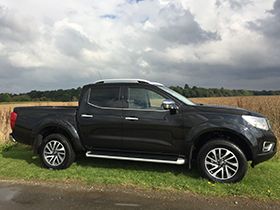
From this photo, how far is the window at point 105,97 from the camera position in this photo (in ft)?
17.1

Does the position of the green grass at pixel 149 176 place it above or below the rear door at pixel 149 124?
below

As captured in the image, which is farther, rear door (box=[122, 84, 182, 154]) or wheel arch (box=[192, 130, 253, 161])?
rear door (box=[122, 84, 182, 154])

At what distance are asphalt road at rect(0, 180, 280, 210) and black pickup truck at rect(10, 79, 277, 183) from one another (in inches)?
28.2

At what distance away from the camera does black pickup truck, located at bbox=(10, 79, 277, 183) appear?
4.46 metres

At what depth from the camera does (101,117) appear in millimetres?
5164

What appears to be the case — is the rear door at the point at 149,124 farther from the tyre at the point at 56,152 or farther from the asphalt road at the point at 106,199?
the tyre at the point at 56,152

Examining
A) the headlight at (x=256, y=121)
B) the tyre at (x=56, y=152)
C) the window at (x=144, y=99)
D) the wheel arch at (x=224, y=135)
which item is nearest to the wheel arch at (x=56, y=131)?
the tyre at (x=56, y=152)

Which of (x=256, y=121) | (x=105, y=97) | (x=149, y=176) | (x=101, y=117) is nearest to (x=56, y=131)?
(x=101, y=117)

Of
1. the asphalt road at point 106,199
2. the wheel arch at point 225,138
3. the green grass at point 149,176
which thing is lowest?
the asphalt road at point 106,199

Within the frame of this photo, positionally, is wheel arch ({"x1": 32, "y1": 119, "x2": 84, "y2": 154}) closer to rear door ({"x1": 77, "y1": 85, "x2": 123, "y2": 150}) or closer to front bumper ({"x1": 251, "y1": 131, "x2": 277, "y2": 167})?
rear door ({"x1": 77, "y1": 85, "x2": 123, "y2": 150})

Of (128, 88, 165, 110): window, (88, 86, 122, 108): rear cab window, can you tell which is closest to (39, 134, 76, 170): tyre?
(88, 86, 122, 108): rear cab window

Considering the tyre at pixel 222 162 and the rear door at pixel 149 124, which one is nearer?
the tyre at pixel 222 162

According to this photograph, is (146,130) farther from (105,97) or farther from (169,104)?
(105,97)

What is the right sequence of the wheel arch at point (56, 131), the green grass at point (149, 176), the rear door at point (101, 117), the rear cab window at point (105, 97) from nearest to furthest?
1. the green grass at point (149, 176)
2. the rear door at point (101, 117)
3. the rear cab window at point (105, 97)
4. the wheel arch at point (56, 131)
